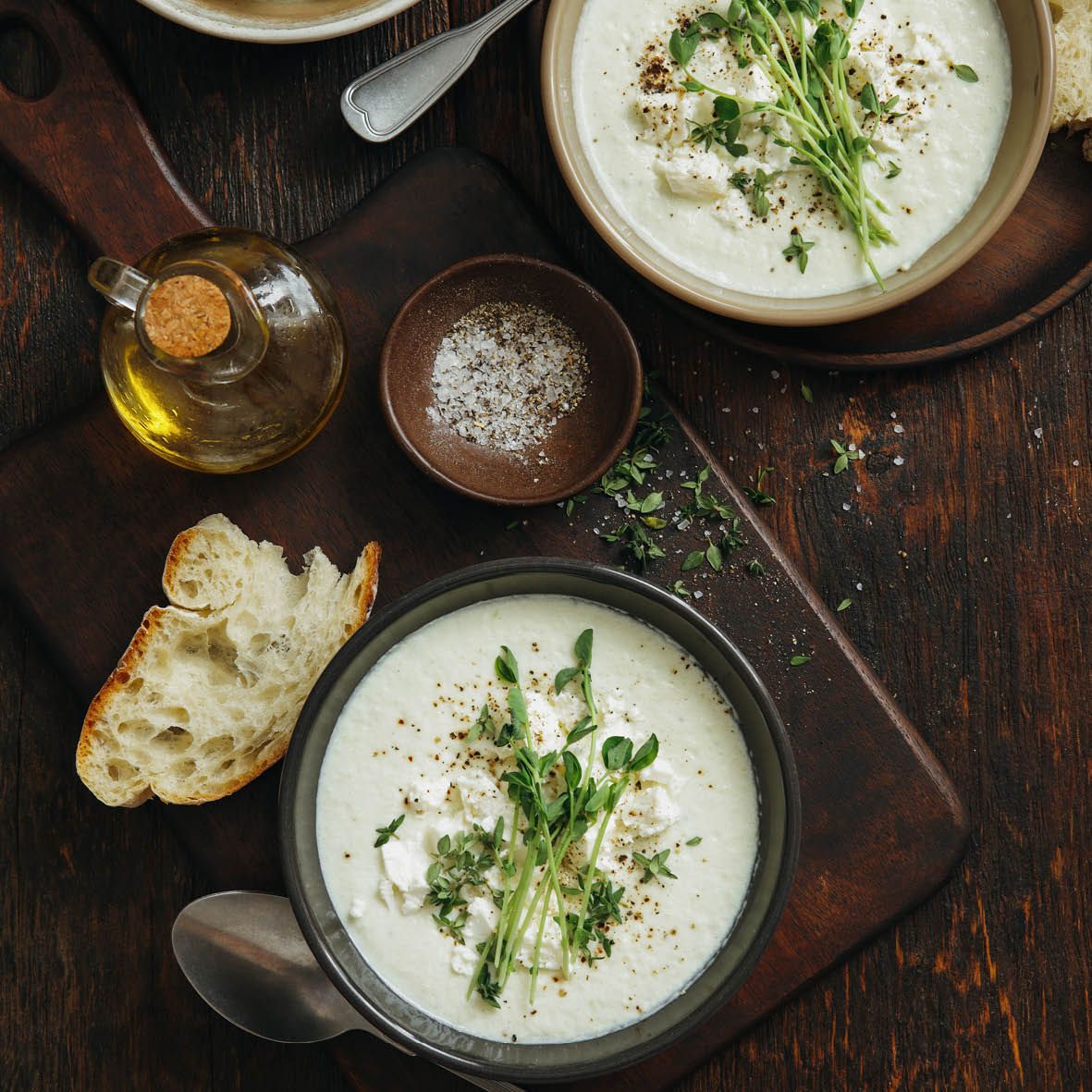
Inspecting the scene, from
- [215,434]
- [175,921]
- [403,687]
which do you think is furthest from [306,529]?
[175,921]

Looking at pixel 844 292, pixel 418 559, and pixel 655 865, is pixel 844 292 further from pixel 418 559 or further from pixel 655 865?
pixel 655 865

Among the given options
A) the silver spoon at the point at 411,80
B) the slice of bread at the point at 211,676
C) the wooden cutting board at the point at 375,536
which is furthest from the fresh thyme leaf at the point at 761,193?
the slice of bread at the point at 211,676

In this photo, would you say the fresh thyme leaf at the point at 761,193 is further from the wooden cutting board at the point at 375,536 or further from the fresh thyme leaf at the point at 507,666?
the fresh thyme leaf at the point at 507,666

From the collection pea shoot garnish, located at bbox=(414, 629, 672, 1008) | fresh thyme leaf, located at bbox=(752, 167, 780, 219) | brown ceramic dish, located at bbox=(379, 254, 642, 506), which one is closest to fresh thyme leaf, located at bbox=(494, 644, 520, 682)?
pea shoot garnish, located at bbox=(414, 629, 672, 1008)

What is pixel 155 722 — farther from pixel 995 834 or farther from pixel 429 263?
pixel 995 834

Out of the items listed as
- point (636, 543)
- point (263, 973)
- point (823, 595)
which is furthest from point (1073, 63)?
point (263, 973)

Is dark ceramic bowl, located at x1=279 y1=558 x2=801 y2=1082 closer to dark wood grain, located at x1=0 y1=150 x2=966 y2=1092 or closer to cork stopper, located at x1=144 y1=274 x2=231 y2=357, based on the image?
dark wood grain, located at x1=0 y1=150 x2=966 y2=1092

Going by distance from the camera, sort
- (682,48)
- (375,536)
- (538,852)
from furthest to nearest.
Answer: (375,536), (682,48), (538,852)
